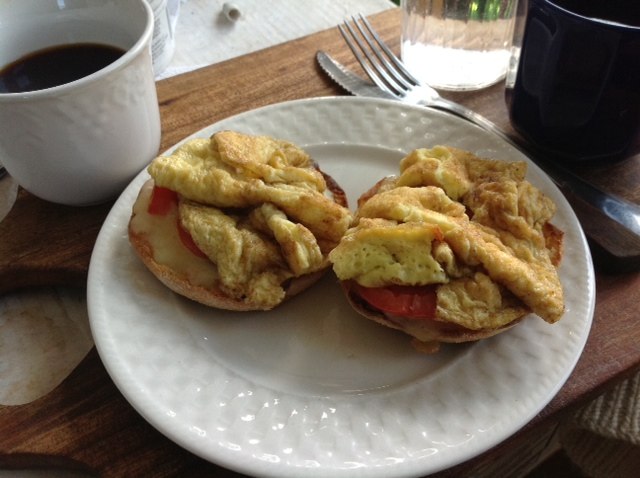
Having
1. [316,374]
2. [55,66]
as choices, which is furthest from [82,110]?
[316,374]

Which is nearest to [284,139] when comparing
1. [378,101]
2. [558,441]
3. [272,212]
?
[378,101]

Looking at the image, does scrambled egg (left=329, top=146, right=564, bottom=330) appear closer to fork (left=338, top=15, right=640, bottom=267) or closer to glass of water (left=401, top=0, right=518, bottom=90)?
fork (left=338, top=15, right=640, bottom=267)

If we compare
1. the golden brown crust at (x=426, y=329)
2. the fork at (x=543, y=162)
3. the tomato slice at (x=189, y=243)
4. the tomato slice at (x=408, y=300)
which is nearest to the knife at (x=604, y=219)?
the fork at (x=543, y=162)

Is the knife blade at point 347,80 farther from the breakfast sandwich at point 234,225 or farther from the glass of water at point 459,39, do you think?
the breakfast sandwich at point 234,225

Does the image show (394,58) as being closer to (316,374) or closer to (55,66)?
(55,66)

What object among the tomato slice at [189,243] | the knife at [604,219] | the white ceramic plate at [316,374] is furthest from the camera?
the knife at [604,219]

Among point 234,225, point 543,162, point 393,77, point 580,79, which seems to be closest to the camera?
point 234,225
